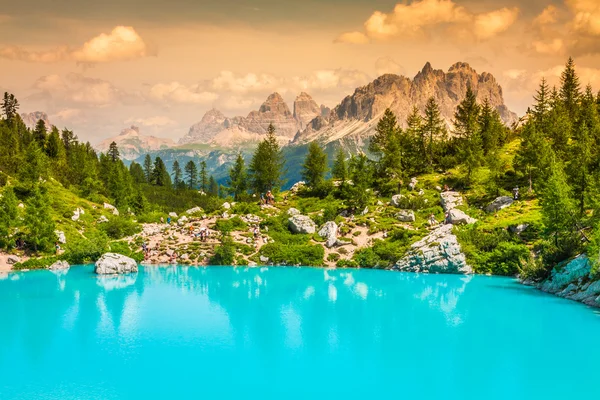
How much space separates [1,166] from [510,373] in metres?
109

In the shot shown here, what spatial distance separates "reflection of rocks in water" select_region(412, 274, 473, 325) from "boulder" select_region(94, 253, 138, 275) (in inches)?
1455

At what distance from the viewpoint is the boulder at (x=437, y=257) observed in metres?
61.4

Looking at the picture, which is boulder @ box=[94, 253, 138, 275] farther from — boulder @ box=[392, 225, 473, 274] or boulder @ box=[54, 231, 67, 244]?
boulder @ box=[392, 225, 473, 274]

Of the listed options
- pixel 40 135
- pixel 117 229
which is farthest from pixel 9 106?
pixel 117 229

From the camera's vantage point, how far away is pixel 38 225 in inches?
2670

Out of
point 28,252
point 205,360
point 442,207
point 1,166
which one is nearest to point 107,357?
point 205,360

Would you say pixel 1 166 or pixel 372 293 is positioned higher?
pixel 1 166

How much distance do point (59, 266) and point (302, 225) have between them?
34840mm

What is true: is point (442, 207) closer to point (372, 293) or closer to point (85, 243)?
point (372, 293)

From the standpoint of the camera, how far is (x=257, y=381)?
2662 centimetres

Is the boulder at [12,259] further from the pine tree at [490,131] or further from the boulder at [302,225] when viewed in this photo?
the pine tree at [490,131]

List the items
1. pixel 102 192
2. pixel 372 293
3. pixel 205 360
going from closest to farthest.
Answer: pixel 205 360 < pixel 372 293 < pixel 102 192

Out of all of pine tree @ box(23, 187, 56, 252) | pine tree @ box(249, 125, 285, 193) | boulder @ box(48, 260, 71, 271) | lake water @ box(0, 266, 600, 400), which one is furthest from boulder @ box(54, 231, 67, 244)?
pine tree @ box(249, 125, 285, 193)

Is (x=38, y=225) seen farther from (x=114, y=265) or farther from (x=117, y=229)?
(x=117, y=229)
